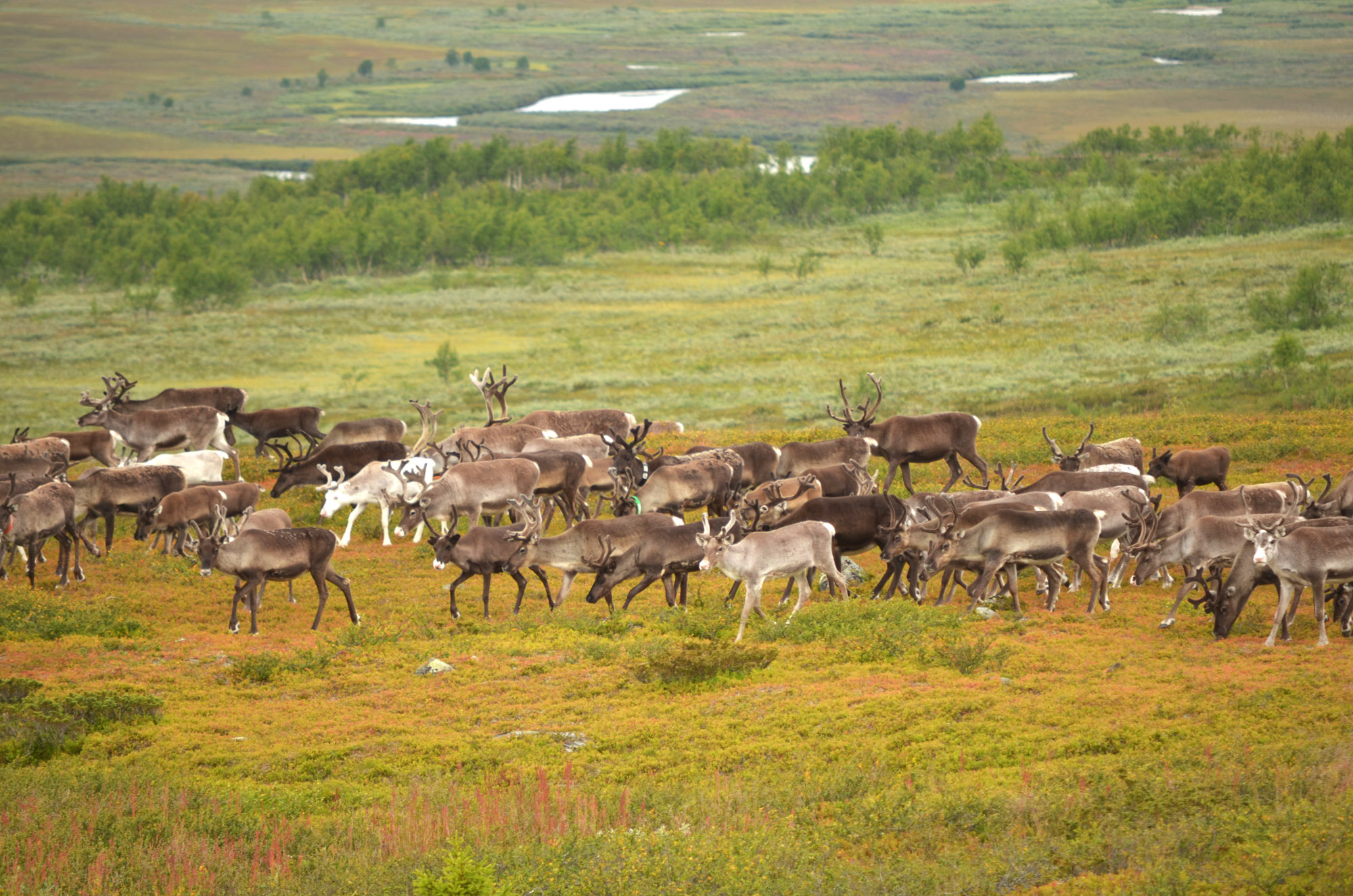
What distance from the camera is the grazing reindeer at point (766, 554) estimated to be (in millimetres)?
18094

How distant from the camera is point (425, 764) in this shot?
44.8 feet

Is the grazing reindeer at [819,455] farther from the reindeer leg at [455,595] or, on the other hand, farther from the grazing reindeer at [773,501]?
the reindeer leg at [455,595]

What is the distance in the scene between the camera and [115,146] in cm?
17450

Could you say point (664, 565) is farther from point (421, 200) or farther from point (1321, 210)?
point (421, 200)

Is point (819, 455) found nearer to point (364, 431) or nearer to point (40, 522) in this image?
point (364, 431)

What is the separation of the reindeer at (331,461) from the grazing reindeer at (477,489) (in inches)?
156

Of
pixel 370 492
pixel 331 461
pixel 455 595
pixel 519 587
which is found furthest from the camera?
pixel 331 461

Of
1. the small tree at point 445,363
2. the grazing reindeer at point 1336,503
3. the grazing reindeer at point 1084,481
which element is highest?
the grazing reindeer at point 1336,503

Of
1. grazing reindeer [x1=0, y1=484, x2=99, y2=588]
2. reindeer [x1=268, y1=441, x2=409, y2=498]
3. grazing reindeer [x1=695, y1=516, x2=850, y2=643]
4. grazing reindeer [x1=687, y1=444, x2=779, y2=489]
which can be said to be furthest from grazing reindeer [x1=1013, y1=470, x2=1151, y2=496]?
grazing reindeer [x1=0, y1=484, x2=99, y2=588]

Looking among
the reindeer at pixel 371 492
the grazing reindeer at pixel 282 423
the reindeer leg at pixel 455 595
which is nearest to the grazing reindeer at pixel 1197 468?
the reindeer leg at pixel 455 595

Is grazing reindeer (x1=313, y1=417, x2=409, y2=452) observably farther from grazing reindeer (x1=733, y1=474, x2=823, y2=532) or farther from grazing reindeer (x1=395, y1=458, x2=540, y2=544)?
grazing reindeer (x1=733, y1=474, x2=823, y2=532)

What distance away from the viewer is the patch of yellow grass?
169625 mm

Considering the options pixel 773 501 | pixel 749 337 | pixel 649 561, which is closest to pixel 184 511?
pixel 649 561

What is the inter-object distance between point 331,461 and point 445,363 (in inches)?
1002
